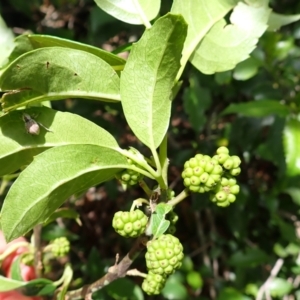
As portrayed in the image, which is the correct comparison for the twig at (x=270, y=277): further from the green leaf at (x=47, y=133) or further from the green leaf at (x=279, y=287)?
the green leaf at (x=47, y=133)

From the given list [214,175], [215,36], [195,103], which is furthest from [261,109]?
[214,175]

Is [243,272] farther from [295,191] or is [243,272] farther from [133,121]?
[133,121]

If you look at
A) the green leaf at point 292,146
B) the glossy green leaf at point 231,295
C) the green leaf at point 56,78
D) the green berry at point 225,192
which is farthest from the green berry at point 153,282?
the glossy green leaf at point 231,295

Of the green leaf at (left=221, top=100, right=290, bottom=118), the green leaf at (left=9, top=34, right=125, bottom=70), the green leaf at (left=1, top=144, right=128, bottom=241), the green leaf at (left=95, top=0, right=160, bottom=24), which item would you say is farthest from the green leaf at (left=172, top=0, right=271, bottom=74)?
the green leaf at (left=221, top=100, right=290, bottom=118)

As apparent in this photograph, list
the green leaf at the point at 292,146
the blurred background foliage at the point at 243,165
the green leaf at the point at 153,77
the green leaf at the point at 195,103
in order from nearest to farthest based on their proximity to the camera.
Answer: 1. the green leaf at the point at 153,77
2. the green leaf at the point at 292,146
3. the blurred background foliage at the point at 243,165
4. the green leaf at the point at 195,103

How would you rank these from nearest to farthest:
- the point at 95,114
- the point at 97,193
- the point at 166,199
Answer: the point at 166,199, the point at 95,114, the point at 97,193

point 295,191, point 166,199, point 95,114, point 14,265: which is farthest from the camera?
point 95,114

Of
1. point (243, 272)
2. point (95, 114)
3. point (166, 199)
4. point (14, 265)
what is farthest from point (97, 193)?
point (166, 199)
